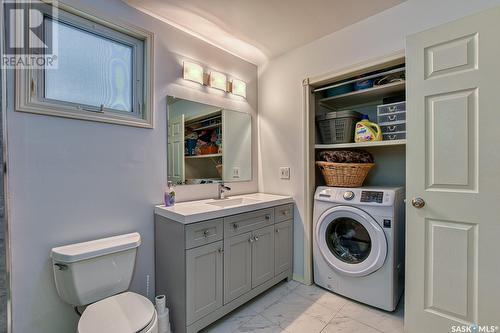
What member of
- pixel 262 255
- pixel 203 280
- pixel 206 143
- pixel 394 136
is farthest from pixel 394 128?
pixel 203 280

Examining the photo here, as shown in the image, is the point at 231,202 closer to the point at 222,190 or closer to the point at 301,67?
the point at 222,190

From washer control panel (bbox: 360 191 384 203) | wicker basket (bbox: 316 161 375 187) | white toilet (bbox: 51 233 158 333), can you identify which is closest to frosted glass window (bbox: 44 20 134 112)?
white toilet (bbox: 51 233 158 333)

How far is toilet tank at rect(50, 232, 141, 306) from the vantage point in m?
1.26

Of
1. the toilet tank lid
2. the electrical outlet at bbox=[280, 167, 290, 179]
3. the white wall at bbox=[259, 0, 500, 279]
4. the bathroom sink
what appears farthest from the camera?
the electrical outlet at bbox=[280, 167, 290, 179]

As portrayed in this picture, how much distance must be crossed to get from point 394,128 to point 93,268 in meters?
2.30

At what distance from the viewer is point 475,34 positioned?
1.29 m

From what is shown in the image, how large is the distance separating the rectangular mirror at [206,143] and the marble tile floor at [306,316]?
3.70 feet

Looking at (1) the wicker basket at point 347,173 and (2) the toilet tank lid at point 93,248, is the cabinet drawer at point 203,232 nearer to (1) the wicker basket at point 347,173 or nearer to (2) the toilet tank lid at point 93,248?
(2) the toilet tank lid at point 93,248

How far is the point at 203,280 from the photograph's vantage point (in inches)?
60.9

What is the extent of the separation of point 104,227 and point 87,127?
2.17ft

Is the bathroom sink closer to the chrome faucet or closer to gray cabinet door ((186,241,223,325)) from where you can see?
the chrome faucet

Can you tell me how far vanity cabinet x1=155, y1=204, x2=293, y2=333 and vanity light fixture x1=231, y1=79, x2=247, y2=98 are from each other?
1.23 metres

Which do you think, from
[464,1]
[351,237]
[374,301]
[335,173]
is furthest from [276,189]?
[464,1]

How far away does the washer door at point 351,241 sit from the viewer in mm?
1773
